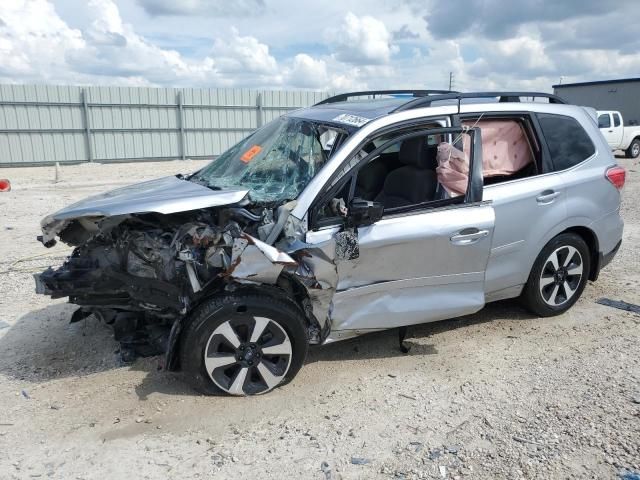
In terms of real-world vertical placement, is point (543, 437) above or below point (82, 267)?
below

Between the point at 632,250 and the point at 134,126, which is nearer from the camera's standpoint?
the point at 632,250

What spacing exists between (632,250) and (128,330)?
6.30 m

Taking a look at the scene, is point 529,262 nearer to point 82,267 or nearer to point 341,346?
point 341,346

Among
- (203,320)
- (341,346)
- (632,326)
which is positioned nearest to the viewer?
(203,320)

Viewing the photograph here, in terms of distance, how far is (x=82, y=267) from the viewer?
366 cm

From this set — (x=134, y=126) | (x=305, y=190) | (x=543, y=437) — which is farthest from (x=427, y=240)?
(x=134, y=126)

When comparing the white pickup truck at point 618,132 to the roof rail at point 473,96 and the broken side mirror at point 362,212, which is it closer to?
the roof rail at point 473,96

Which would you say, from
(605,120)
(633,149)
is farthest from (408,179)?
(633,149)

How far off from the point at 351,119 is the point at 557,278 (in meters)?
2.33

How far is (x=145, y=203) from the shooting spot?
138 inches

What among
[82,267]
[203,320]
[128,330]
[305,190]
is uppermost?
[305,190]

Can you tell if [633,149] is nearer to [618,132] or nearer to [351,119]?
[618,132]

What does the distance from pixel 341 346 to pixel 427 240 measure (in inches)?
46.1

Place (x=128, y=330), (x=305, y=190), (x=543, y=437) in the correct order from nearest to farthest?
(x=543, y=437) < (x=305, y=190) < (x=128, y=330)
